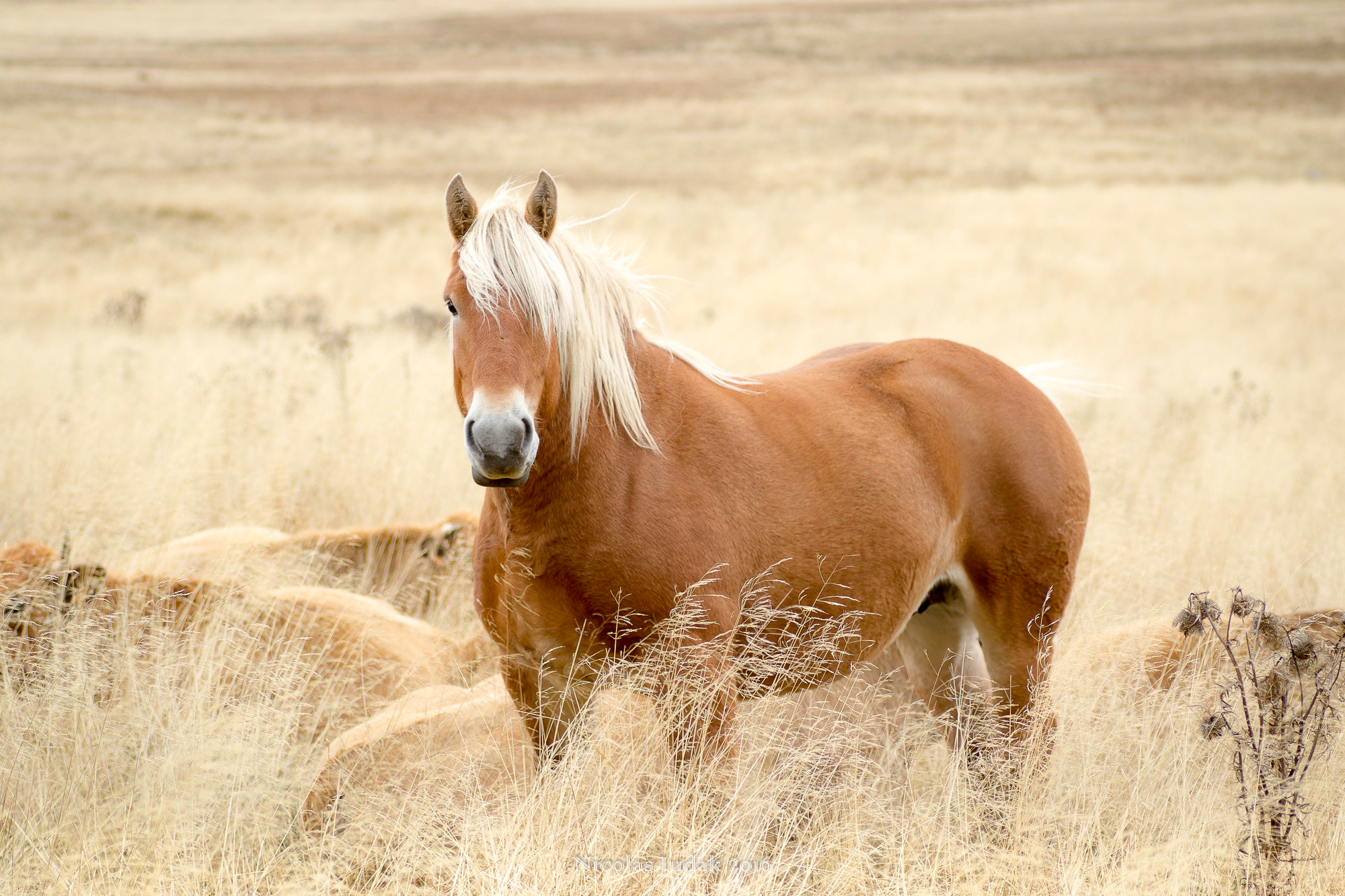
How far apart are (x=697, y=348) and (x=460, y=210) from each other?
27.8ft

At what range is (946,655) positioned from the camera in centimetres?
389

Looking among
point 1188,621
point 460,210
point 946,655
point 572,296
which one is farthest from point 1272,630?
point 460,210

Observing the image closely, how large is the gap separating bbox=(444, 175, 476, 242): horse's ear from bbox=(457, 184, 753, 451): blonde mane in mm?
58

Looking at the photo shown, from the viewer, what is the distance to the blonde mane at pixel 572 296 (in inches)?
106

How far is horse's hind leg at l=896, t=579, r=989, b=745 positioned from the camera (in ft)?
12.3

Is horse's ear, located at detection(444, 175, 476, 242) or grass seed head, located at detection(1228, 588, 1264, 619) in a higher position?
horse's ear, located at detection(444, 175, 476, 242)

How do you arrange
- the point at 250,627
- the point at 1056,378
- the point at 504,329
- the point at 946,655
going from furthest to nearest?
the point at 1056,378 → the point at 250,627 → the point at 946,655 → the point at 504,329

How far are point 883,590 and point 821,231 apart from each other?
16.4 m

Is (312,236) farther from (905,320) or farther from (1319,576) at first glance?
(1319,576)

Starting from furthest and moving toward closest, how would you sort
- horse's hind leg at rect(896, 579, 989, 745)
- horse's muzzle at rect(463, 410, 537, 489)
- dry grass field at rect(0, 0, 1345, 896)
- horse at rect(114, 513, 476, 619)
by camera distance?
1. horse at rect(114, 513, 476, 619)
2. horse's hind leg at rect(896, 579, 989, 745)
3. dry grass field at rect(0, 0, 1345, 896)
4. horse's muzzle at rect(463, 410, 537, 489)

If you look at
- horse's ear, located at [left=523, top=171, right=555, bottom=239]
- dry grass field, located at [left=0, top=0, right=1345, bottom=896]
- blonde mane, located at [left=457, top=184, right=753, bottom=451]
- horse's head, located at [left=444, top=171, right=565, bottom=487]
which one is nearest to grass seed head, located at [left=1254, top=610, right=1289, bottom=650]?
dry grass field, located at [left=0, top=0, right=1345, bottom=896]

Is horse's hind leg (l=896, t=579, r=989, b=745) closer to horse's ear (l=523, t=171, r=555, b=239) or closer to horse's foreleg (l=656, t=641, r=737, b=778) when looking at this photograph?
horse's foreleg (l=656, t=641, r=737, b=778)

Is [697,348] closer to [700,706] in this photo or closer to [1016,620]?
[1016,620]

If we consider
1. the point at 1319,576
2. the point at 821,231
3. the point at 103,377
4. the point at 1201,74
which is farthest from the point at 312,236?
the point at 1201,74
